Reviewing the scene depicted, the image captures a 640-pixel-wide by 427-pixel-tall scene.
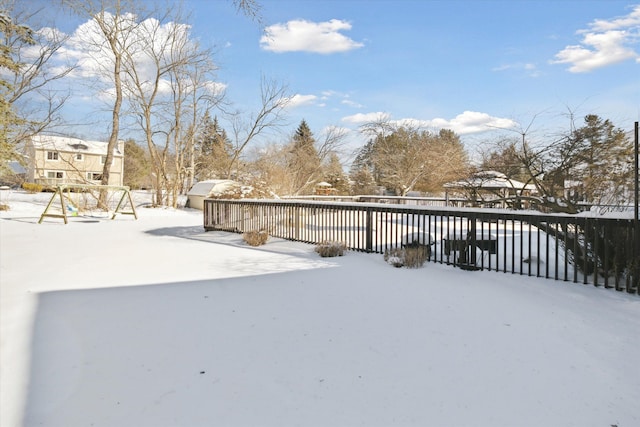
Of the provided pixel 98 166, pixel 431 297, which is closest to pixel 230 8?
pixel 431 297

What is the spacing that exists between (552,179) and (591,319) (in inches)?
150

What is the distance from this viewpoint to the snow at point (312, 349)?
7.00 feet

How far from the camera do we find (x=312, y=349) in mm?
2918

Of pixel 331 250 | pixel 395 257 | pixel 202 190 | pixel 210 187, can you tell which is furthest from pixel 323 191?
pixel 395 257

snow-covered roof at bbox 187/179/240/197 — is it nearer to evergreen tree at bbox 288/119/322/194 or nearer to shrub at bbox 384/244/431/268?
evergreen tree at bbox 288/119/322/194

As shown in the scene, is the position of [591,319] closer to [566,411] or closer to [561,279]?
[561,279]

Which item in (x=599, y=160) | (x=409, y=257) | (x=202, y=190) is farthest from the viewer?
(x=202, y=190)

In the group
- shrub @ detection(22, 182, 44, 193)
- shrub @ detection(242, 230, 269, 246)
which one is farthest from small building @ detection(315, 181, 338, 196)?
shrub @ detection(242, 230, 269, 246)

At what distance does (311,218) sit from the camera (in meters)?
9.50

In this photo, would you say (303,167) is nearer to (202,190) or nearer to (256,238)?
(202,190)

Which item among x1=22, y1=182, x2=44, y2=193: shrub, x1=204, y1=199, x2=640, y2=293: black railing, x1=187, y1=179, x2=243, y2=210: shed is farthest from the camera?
x1=22, y1=182, x2=44, y2=193: shrub

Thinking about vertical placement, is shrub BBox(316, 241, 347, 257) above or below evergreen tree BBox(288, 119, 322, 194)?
below

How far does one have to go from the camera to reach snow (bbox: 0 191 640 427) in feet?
7.00

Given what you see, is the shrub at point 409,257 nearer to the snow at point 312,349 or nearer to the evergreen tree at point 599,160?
the snow at point 312,349
